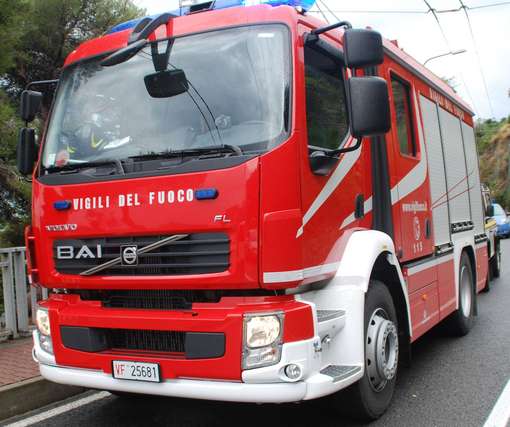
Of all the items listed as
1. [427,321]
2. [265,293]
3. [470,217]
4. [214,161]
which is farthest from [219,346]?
[470,217]

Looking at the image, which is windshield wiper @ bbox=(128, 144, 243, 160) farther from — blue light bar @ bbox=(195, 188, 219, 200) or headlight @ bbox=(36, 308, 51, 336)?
headlight @ bbox=(36, 308, 51, 336)

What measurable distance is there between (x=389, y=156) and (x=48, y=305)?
2.88 meters

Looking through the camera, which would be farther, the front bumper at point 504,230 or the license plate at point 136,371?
the front bumper at point 504,230

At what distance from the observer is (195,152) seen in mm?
3682

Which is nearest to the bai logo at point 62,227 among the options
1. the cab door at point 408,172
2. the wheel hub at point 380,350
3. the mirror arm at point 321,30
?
the mirror arm at point 321,30

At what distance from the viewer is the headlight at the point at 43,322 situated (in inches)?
161

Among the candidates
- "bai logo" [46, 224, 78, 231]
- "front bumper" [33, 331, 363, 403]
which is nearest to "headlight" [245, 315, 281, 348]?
"front bumper" [33, 331, 363, 403]

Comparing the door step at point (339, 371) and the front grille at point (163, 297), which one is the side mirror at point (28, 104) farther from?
the door step at point (339, 371)

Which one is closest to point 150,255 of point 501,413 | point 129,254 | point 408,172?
point 129,254

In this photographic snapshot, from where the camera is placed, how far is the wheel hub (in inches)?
162

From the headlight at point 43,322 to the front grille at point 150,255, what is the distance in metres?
0.34

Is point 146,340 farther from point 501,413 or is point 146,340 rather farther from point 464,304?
point 464,304

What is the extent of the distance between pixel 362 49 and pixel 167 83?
4.29 ft

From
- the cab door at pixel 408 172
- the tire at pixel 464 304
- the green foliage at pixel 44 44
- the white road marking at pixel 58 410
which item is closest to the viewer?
the white road marking at pixel 58 410
